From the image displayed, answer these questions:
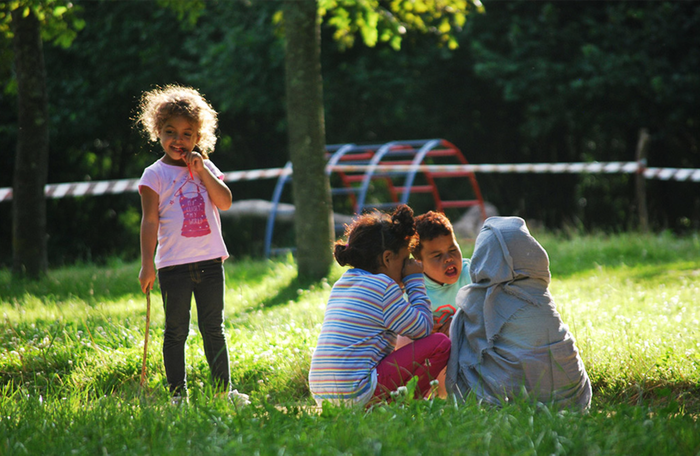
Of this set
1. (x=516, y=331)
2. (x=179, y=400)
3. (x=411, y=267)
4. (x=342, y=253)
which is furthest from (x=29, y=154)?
(x=516, y=331)

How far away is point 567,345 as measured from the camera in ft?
11.1

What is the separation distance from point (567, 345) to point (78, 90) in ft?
54.0

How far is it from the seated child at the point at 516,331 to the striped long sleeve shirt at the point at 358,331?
13.5 inches

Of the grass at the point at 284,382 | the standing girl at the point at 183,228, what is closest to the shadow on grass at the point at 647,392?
the grass at the point at 284,382

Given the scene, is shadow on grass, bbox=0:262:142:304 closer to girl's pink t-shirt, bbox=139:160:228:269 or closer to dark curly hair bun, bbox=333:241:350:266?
girl's pink t-shirt, bbox=139:160:228:269

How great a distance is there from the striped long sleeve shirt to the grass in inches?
9.8

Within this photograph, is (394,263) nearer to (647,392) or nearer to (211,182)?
(211,182)

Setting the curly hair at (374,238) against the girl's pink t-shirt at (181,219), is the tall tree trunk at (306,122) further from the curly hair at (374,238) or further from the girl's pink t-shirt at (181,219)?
the curly hair at (374,238)

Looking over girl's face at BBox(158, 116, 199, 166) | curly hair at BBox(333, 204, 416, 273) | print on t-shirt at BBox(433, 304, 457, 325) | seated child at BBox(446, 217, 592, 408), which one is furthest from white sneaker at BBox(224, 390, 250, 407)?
girl's face at BBox(158, 116, 199, 166)

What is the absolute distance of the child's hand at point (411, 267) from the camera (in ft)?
12.4

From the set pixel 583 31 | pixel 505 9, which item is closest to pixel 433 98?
pixel 505 9

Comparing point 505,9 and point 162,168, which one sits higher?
point 505,9

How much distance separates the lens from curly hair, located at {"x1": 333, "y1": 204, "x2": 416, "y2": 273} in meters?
3.66

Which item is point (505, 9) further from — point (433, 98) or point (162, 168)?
point (162, 168)
